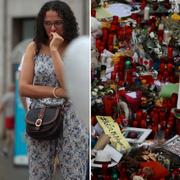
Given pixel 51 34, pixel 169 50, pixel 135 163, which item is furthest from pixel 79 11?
pixel 135 163

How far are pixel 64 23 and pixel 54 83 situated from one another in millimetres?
321

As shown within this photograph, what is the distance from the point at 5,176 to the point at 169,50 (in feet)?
4.98

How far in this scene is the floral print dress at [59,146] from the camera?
293 centimetres

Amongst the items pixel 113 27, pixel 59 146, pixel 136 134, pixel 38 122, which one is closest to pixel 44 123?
pixel 38 122

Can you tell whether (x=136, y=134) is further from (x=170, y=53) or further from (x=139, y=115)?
(x=170, y=53)

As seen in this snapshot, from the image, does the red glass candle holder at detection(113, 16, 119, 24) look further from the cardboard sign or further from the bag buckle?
the bag buckle

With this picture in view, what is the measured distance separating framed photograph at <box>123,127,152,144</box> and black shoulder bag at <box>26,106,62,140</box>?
360 millimetres

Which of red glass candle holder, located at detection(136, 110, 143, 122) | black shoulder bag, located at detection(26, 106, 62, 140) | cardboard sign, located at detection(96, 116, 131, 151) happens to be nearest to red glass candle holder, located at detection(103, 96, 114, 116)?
cardboard sign, located at detection(96, 116, 131, 151)

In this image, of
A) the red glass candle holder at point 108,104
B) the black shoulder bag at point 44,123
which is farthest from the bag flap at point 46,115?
the red glass candle holder at point 108,104

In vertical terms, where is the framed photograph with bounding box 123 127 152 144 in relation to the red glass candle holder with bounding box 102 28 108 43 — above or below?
below

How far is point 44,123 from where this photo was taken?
2.91 meters

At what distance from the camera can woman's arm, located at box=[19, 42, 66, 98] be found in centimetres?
293

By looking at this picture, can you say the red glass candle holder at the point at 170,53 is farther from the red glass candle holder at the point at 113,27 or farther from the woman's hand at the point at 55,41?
the woman's hand at the point at 55,41

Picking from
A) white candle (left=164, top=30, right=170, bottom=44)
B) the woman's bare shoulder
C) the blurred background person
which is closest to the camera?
white candle (left=164, top=30, right=170, bottom=44)
